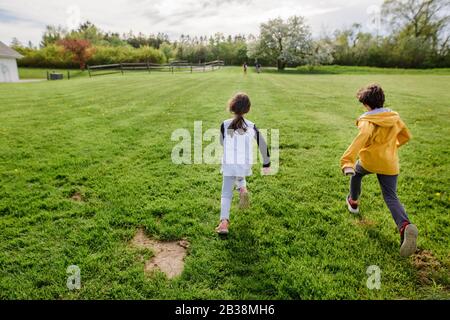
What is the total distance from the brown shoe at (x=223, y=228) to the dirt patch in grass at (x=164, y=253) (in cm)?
44

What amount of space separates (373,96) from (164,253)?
318 centimetres

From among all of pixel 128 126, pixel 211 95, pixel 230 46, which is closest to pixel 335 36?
pixel 230 46

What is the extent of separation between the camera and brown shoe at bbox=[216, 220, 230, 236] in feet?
12.2

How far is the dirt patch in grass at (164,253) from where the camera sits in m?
3.23

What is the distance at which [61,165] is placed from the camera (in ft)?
19.5

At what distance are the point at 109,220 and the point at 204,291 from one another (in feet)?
6.25

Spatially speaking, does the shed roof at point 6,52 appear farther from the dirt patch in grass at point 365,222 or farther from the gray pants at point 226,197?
the dirt patch in grass at point 365,222

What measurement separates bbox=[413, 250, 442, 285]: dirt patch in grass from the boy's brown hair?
6.01 feet

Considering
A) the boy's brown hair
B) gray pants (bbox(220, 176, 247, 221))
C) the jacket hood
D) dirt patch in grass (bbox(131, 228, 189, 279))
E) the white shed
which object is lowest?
dirt patch in grass (bbox(131, 228, 189, 279))

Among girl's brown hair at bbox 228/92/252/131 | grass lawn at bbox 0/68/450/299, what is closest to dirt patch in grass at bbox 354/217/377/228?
grass lawn at bbox 0/68/450/299

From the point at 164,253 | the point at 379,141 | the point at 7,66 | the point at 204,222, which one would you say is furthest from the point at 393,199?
the point at 7,66

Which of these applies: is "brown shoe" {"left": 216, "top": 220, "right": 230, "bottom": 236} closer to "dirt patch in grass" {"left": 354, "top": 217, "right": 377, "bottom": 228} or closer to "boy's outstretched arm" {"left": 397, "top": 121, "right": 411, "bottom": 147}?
"dirt patch in grass" {"left": 354, "top": 217, "right": 377, "bottom": 228}

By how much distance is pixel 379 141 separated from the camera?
355 centimetres
